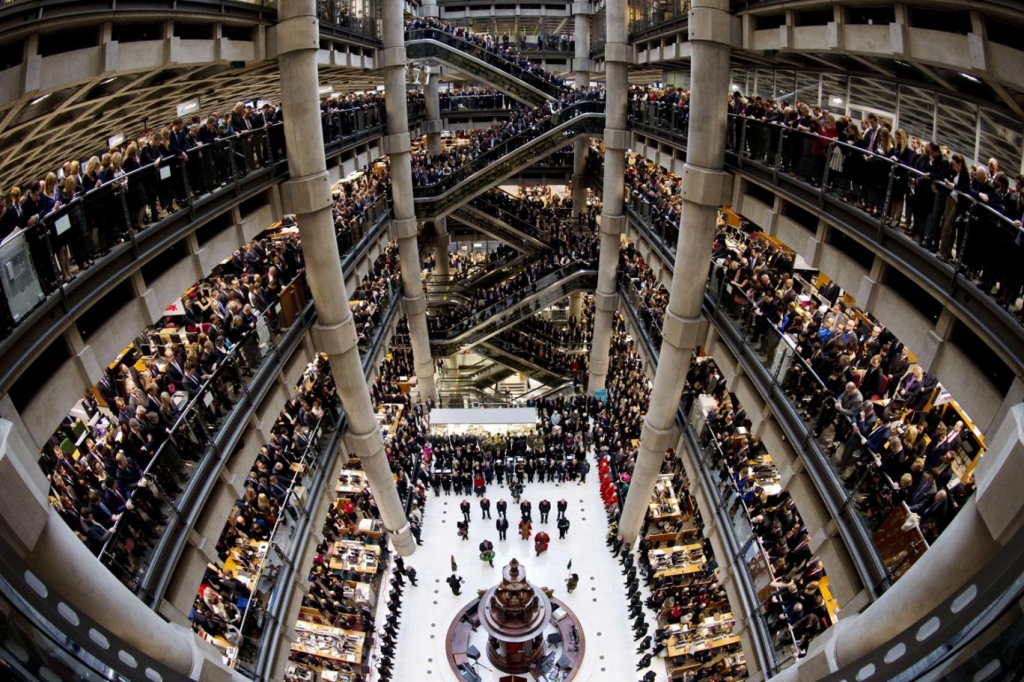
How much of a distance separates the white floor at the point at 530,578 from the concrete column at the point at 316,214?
4601 mm

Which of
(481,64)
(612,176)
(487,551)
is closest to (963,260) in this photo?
(487,551)

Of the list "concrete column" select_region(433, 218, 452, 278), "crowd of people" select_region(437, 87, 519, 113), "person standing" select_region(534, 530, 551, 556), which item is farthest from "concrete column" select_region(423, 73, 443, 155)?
"person standing" select_region(534, 530, 551, 556)

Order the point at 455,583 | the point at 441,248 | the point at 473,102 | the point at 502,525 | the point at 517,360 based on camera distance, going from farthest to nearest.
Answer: the point at 441,248
the point at 473,102
the point at 517,360
the point at 502,525
the point at 455,583

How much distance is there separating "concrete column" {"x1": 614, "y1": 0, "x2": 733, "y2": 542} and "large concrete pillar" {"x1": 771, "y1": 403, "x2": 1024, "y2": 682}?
25.3ft

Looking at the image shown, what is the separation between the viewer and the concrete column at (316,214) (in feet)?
37.2

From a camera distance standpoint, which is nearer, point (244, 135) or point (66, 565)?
point (66, 565)

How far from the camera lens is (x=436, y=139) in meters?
29.2

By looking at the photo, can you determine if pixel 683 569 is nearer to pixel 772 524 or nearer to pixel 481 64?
pixel 772 524

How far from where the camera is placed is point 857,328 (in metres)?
12.1

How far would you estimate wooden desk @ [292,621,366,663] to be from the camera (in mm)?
14594

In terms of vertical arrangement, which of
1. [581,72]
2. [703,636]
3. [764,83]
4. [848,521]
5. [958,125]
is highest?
[581,72]

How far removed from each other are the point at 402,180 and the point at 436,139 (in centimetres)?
935

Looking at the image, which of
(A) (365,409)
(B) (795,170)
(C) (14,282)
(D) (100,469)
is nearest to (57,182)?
(C) (14,282)

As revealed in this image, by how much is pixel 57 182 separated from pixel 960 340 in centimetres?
1136
